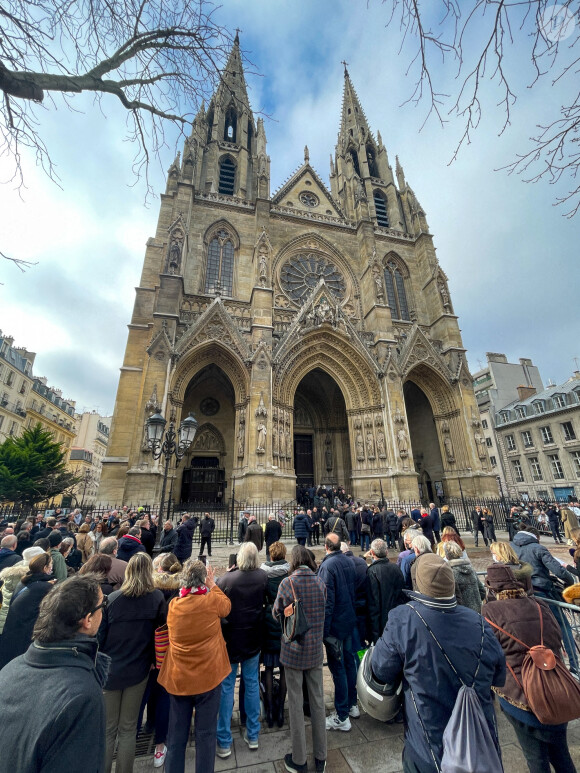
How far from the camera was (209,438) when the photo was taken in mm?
19000

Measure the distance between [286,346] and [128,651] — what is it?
50.0ft

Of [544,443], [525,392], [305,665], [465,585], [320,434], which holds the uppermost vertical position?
[525,392]

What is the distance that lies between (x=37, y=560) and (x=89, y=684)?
7.45 feet

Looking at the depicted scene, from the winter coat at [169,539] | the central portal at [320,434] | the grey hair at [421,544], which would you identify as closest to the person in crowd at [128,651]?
the grey hair at [421,544]

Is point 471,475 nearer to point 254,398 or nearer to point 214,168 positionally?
point 254,398

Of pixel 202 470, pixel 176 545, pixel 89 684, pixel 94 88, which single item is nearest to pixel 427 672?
pixel 89 684

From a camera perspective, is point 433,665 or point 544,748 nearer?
point 433,665

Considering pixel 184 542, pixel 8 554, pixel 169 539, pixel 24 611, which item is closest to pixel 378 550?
pixel 24 611

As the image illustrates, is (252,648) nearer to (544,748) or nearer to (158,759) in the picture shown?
(158,759)

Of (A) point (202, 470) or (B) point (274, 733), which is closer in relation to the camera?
→ (B) point (274, 733)

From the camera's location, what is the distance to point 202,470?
18.3 meters

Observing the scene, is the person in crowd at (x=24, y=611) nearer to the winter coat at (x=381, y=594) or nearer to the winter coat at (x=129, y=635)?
the winter coat at (x=129, y=635)

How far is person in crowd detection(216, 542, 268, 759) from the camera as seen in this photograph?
9.22 feet

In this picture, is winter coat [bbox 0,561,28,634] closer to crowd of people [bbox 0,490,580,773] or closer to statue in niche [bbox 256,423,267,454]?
crowd of people [bbox 0,490,580,773]
